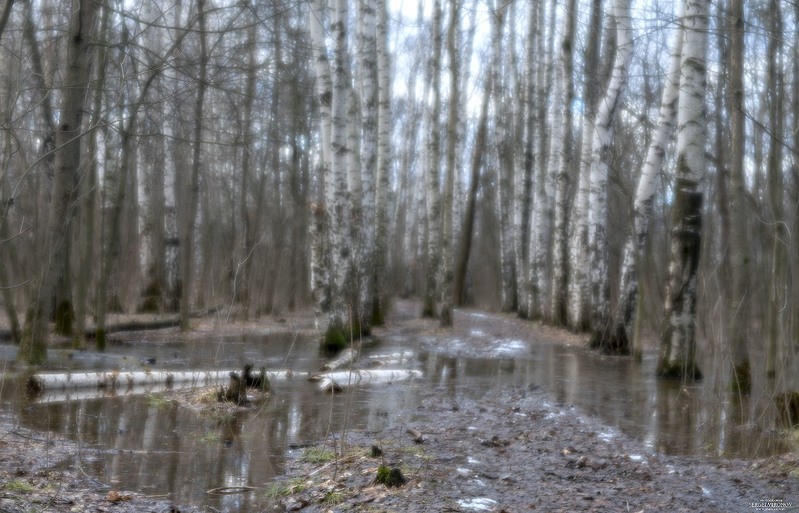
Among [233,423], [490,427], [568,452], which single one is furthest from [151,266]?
[568,452]

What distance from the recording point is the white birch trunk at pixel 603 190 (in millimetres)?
15633

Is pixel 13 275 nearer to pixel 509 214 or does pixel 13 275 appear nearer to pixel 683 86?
pixel 683 86

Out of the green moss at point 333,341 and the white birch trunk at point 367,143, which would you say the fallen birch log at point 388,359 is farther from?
the white birch trunk at point 367,143

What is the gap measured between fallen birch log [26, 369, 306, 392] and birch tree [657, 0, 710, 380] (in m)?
5.23

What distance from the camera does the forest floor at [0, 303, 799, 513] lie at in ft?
17.0

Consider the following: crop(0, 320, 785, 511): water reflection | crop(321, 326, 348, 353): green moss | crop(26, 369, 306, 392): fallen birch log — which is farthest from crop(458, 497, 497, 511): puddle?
crop(321, 326, 348, 353): green moss

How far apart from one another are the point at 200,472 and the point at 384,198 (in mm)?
16730

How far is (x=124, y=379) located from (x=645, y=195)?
28.5 ft

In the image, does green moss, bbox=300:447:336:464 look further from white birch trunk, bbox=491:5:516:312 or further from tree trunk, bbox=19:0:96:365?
white birch trunk, bbox=491:5:516:312

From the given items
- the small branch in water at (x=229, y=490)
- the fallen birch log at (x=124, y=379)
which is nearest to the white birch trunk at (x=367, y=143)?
the fallen birch log at (x=124, y=379)

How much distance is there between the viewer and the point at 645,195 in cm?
1451

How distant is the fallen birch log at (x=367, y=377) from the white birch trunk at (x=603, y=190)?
5174mm

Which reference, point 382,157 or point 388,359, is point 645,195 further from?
point 382,157

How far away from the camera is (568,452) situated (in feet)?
22.1
